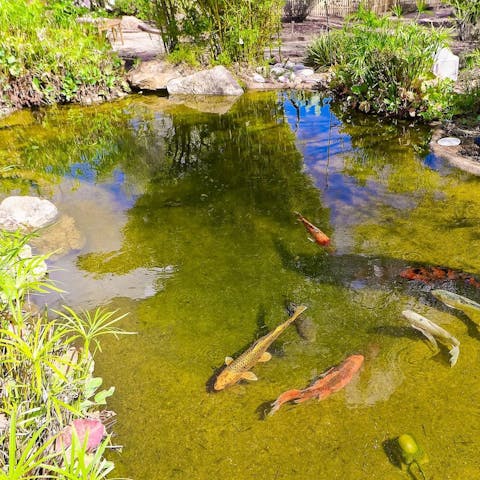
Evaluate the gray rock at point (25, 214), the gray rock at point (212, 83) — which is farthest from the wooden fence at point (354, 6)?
the gray rock at point (25, 214)

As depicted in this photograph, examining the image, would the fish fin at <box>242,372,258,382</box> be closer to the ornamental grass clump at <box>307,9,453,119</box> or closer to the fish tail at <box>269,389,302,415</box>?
Answer: the fish tail at <box>269,389,302,415</box>

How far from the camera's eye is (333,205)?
467 centimetres

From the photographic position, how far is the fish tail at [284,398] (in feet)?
8.12

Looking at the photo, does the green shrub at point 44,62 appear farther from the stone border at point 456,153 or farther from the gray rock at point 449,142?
the gray rock at point 449,142

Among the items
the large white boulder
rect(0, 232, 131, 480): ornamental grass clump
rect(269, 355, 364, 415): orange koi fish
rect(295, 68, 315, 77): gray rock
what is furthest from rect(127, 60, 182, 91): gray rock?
rect(269, 355, 364, 415): orange koi fish

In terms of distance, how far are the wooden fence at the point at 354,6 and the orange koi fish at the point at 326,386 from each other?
14.4 m

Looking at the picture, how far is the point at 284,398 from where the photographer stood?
8.18ft

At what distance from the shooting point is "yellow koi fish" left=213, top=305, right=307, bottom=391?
8.52 feet

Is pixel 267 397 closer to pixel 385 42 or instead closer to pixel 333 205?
pixel 333 205

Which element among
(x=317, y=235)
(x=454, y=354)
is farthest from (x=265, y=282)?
(x=454, y=354)

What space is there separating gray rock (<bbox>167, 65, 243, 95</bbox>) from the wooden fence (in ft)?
22.9

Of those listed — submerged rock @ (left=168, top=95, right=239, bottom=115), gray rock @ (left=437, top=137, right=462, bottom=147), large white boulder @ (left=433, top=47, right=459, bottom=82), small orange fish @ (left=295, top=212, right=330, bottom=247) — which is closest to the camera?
small orange fish @ (left=295, top=212, right=330, bottom=247)

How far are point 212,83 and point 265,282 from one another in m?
6.92

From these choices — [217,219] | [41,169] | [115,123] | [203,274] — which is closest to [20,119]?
[115,123]
